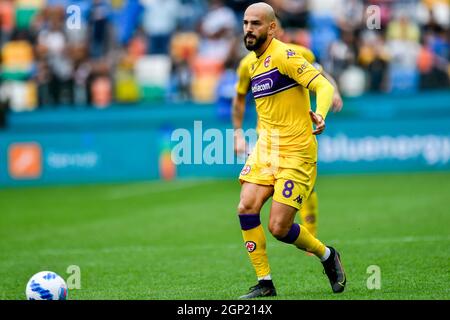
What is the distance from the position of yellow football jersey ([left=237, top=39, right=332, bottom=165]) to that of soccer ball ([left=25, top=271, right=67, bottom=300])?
208cm

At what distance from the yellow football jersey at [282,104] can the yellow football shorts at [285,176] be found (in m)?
0.06

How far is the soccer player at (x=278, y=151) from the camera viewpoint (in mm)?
7727

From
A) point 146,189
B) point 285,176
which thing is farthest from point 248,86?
point 146,189

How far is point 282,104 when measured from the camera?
314 inches

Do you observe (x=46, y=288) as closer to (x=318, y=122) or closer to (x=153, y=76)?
(x=318, y=122)

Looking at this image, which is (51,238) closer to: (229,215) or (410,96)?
(229,215)

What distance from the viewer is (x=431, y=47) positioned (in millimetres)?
20828

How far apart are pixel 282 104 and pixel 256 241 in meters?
1.17

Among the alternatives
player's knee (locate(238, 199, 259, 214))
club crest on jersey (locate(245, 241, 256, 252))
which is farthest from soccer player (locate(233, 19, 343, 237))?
club crest on jersey (locate(245, 241, 256, 252))

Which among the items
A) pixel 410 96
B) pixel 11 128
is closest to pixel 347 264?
pixel 410 96

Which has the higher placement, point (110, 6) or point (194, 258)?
point (110, 6)

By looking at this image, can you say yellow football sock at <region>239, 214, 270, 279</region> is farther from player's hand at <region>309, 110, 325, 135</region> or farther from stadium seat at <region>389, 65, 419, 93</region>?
stadium seat at <region>389, 65, 419, 93</region>
